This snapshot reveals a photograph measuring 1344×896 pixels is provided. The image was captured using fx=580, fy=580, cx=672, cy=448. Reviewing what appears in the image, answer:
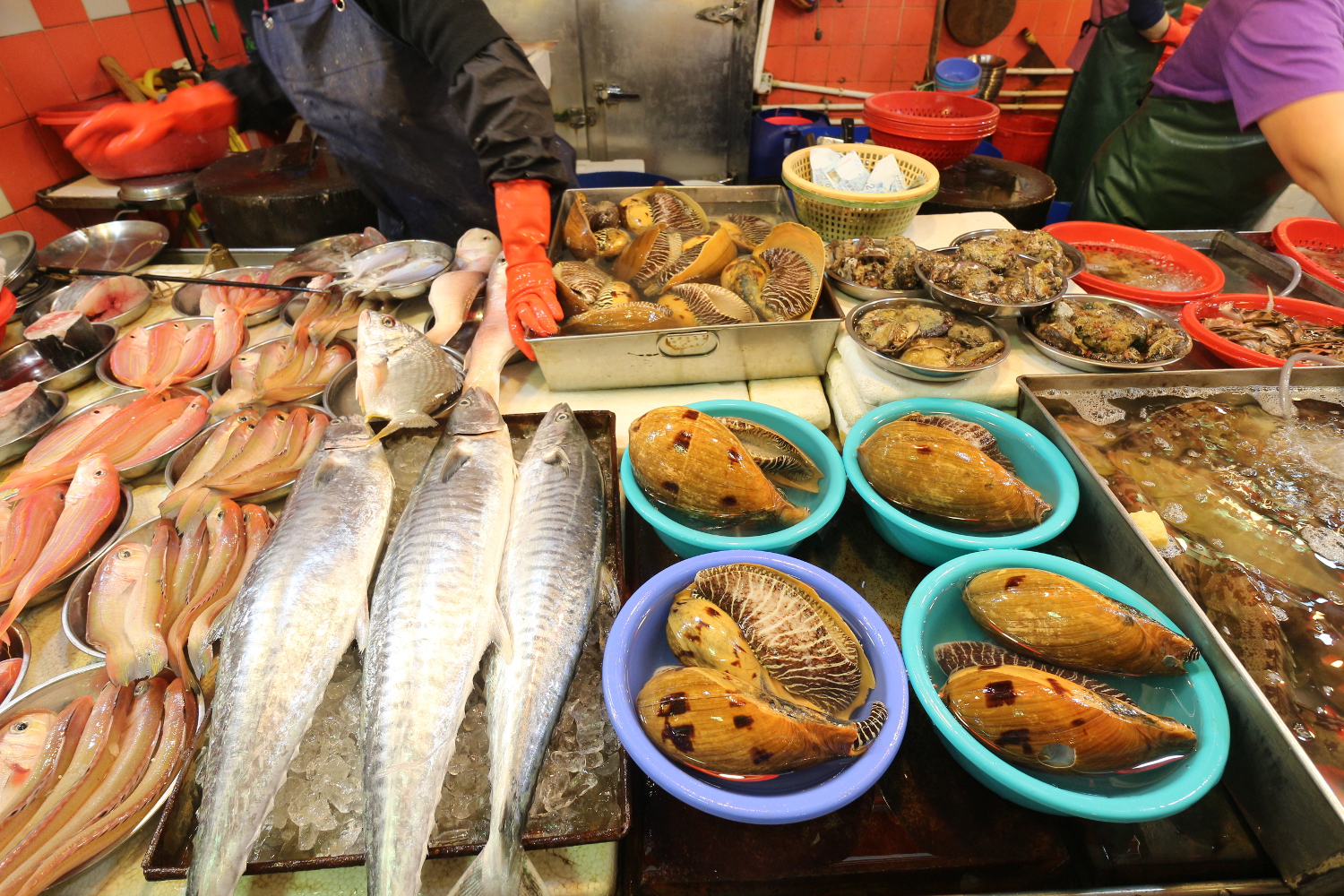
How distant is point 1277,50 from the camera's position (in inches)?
81.7

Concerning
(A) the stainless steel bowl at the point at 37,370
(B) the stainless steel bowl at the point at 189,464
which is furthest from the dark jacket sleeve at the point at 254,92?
(B) the stainless steel bowl at the point at 189,464

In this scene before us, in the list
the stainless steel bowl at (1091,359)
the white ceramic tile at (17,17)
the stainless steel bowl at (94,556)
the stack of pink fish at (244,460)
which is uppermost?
the white ceramic tile at (17,17)

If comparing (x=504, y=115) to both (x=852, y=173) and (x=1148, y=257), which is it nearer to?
(x=852, y=173)

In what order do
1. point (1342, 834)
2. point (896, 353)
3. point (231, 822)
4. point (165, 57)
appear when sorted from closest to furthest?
point (1342, 834), point (231, 822), point (896, 353), point (165, 57)

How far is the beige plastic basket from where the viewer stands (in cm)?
230

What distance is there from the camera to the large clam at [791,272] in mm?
1958

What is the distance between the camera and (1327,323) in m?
2.06

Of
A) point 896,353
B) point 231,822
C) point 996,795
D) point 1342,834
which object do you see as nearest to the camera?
point 1342,834

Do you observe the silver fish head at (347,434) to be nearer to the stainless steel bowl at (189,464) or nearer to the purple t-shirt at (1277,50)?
the stainless steel bowl at (189,464)

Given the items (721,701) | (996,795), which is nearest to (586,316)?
(721,701)

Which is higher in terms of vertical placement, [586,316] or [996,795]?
[586,316]

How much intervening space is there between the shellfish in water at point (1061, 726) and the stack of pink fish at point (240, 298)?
2.84 m

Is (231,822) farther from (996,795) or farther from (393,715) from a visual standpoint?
(996,795)

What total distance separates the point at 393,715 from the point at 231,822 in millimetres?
289
